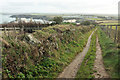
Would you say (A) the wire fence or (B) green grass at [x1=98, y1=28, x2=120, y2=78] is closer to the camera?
(B) green grass at [x1=98, y1=28, x2=120, y2=78]

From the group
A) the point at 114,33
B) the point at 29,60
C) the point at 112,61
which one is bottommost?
the point at 29,60

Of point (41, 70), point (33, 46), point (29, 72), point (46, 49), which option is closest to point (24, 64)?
point (29, 72)

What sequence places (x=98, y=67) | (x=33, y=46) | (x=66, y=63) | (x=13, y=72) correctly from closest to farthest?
1. (x=13, y=72)
2. (x=98, y=67)
3. (x=33, y=46)
4. (x=66, y=63)

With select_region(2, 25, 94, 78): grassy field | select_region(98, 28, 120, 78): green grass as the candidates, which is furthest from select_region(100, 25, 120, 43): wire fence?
select_region(2, 25, 94, 78): grassy field

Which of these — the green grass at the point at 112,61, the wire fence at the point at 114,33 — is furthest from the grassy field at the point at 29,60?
the wire fence at the point at 114,33

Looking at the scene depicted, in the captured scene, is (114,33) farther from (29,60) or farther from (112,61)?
Answer: (29,60)

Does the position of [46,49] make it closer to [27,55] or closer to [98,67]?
[27,55]

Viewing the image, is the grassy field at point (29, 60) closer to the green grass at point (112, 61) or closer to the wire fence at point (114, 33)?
the green grass at point (112, 61)

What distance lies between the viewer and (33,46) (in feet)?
38.5

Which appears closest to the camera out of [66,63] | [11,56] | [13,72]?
[13,72]

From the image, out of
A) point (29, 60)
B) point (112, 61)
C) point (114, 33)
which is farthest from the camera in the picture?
point (114, 33)

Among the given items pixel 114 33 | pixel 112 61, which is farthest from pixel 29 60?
pixel 114 33

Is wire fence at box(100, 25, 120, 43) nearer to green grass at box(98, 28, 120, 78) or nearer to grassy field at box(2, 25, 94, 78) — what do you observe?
green grass at box(98, 28, 120, 78)

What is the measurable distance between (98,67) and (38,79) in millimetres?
5182
